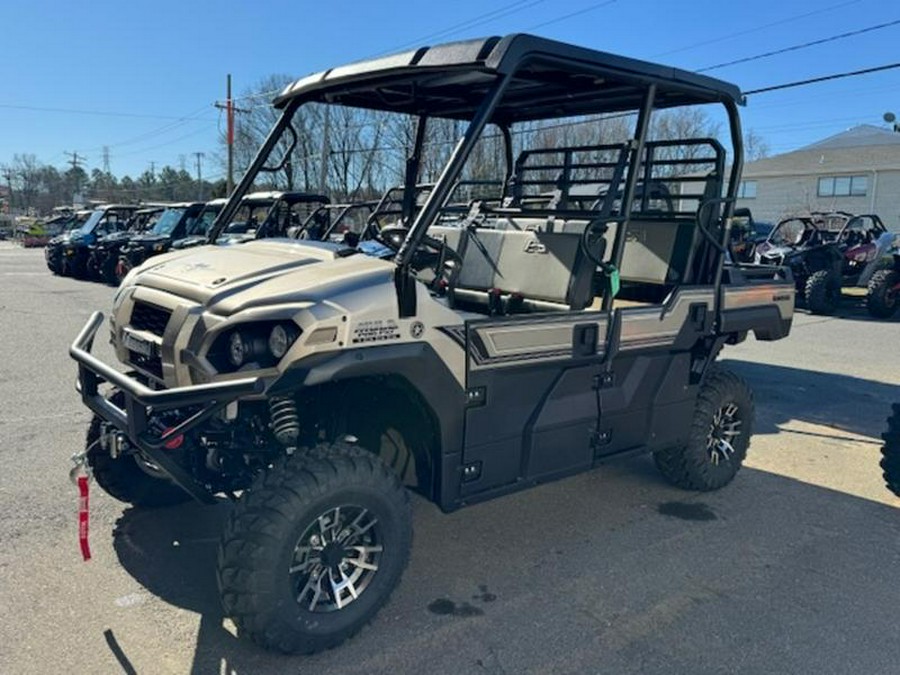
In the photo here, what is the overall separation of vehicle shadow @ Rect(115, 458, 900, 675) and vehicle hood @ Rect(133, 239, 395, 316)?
4.43ft

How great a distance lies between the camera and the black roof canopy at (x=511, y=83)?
304cm

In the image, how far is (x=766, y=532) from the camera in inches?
162

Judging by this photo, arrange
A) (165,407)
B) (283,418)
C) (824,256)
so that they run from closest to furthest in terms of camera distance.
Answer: (165,407) → (283,418) → (824,256)

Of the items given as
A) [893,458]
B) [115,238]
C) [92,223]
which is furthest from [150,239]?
[893,458]

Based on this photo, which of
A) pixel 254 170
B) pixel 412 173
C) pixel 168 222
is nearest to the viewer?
pixel 254 170

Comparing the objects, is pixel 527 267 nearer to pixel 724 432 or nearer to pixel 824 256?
pixel 724 432

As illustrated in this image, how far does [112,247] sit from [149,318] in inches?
586

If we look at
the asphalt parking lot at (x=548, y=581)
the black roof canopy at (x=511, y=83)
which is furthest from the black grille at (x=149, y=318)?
the black roof canopy at (x=511, y=83)

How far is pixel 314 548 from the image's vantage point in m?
2.89

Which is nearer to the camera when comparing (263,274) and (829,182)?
(263,274)

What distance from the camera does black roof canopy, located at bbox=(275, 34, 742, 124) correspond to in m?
3.04

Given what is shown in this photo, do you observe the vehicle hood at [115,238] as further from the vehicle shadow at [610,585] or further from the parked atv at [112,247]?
the vehicle shadow at [610,585]

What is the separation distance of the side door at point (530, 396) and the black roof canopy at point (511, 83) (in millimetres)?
1110

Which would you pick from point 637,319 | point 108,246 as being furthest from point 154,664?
point 108,246
